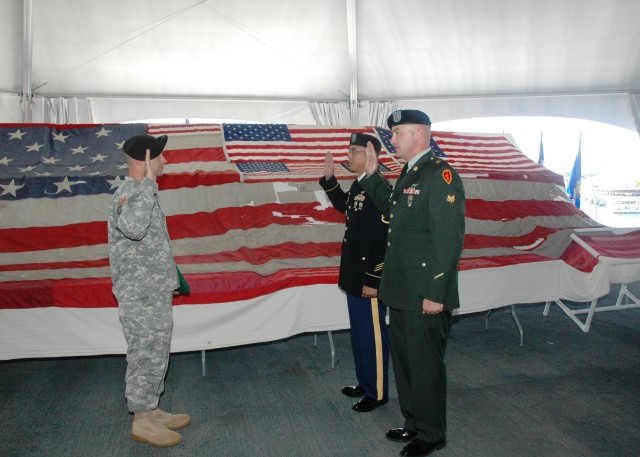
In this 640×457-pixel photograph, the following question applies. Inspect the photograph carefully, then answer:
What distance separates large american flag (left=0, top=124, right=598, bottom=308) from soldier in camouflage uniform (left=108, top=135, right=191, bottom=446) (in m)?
0.82

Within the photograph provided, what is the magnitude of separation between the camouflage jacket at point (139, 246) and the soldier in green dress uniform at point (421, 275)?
3.11ft

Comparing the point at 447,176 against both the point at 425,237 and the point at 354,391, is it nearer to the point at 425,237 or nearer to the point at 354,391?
the point at 425,237

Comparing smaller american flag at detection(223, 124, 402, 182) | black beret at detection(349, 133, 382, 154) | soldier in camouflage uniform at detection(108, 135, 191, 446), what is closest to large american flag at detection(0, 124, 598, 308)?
smaller american flag at detection(223, 124, 402, 182)

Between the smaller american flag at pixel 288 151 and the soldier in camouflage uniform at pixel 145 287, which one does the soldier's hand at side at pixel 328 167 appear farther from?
the smaller american flag at pixel 288 151

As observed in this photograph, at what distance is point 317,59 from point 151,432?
23.7ft

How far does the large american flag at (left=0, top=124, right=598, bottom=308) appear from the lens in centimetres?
338

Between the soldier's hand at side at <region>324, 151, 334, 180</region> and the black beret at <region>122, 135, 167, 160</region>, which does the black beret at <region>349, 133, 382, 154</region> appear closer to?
the soldier's hand at side at <region>324, 151, 334, 180</region>

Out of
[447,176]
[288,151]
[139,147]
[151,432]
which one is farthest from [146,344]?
[288,151]

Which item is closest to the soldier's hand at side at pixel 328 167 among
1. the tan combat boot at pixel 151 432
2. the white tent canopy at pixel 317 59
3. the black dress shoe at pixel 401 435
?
the black dress shoe at pixel 401 435

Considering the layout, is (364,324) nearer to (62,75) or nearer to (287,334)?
(287,334)

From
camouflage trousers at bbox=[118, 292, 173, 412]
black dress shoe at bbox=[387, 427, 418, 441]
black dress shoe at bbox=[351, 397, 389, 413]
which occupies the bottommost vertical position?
black dress shoe at bbox=[351, 397, 389, 413]

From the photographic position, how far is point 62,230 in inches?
153

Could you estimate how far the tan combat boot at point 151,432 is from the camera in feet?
7.53

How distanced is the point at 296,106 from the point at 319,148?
4.00m
